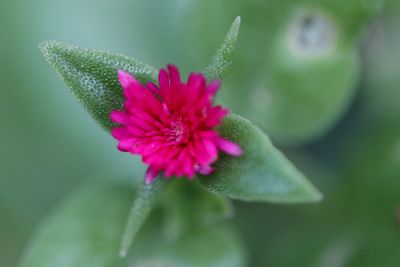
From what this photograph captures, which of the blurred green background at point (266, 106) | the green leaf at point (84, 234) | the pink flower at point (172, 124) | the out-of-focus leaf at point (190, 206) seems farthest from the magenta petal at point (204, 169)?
the blurred green background at point (266, 106)

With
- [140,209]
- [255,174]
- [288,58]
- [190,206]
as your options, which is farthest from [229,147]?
[288,58]

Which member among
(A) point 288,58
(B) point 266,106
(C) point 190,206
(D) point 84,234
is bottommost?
(D) point 84,234

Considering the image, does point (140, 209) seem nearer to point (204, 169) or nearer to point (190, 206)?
point (204, 169)

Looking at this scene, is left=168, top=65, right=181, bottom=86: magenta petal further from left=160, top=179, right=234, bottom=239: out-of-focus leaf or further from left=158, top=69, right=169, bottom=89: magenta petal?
left=160, top=179, right=234, bottom=239: out-of-focus leaf

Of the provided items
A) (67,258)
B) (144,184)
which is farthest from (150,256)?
(144,184)

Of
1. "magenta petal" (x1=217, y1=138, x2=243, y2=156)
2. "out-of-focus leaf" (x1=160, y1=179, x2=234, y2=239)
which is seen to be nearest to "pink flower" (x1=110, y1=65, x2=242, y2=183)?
"magenta petal" (x1=217, y1=138, x2=243, y2=156)

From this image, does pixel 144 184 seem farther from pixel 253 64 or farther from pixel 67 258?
pixel 253 64

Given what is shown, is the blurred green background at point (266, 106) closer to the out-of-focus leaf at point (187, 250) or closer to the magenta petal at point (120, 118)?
the out-of-focus leaf at point (187, 250)
